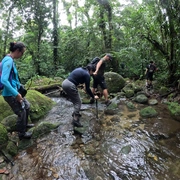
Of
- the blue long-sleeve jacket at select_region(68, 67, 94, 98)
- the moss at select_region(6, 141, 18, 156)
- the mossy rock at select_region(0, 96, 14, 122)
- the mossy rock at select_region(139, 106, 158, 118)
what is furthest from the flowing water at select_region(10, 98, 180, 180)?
the mossy rock at select_region(0, 96, 14, 122)

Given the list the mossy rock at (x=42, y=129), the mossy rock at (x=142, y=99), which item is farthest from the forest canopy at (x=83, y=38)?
the mossy rock at (x=42, y=129)

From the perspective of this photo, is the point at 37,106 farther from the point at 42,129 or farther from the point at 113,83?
the point at 113,83

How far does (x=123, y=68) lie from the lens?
14.1 meters

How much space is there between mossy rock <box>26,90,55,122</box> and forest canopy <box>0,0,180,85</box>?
227 inches

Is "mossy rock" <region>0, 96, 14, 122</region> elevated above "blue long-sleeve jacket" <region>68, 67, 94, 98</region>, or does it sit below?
below

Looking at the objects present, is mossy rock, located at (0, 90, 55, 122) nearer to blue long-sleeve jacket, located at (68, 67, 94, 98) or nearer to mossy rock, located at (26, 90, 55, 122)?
mossy rock, located at (26, 90, 55, 122)

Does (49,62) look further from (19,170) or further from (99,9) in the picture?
(19,170)

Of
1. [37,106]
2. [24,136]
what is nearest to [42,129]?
[24,136]

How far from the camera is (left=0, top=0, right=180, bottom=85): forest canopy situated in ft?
34.1

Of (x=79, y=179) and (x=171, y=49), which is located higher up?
(x=171, y=49)

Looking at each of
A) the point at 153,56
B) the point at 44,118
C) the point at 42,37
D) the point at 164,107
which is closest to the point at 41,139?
the point at 44,118

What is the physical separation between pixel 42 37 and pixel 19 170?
503 inches

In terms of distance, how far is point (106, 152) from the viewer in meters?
3.99

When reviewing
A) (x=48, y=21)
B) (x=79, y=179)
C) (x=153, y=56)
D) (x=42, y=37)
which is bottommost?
(x=79, y=179)
